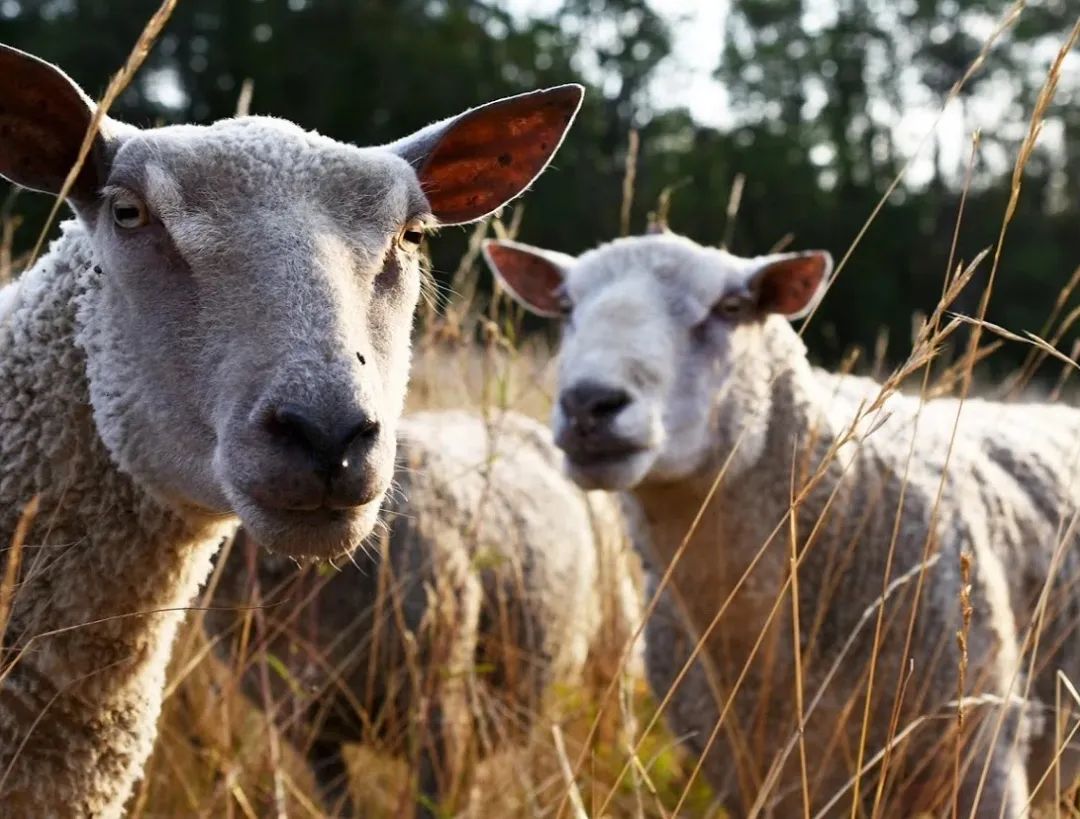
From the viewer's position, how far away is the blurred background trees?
73.0 feet

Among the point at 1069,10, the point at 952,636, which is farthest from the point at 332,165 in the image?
the point at 1069,10

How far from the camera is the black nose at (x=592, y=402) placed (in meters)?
2.98

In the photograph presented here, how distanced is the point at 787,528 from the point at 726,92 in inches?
1080

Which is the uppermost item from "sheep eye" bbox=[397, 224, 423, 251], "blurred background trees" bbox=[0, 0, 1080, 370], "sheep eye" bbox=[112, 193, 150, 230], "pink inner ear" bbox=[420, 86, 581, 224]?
"blurred background trees" bbox=[0, 0, 1080, 370]

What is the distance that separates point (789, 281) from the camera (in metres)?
3.39

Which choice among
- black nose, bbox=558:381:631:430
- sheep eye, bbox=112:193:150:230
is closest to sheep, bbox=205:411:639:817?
black nose, bbox=558:381:631:430

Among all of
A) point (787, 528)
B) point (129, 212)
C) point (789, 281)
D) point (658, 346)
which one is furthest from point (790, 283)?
point (129, 212)

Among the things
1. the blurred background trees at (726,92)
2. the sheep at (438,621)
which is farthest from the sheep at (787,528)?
the blurred background trees at (726,92)

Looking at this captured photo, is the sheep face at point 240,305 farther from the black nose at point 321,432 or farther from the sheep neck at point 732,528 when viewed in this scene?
the sheep neck at point 732,528

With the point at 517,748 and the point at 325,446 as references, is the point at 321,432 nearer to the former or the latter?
the point at 325,446

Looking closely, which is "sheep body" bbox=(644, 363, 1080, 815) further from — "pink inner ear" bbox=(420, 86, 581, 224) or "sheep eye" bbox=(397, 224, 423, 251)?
"sheep eye" bbox=(397, 224, 423, 251)

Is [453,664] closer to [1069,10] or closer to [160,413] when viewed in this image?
[160,413]

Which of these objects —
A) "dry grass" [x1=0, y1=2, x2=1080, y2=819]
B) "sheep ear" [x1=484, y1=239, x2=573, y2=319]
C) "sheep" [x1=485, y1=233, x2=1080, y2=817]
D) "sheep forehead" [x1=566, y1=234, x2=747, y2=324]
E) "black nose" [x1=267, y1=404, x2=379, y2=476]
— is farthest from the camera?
"sheep ear" [x1=484, y1=239, x2=573, y2=319]

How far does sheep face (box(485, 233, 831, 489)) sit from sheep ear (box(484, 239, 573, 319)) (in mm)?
28
